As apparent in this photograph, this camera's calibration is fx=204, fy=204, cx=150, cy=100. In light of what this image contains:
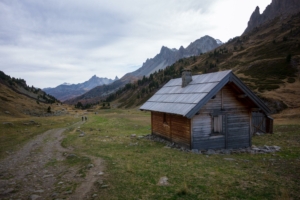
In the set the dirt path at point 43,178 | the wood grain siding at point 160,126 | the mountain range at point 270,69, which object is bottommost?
the dirt path at point 43,178

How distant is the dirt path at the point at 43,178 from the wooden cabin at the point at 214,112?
757 cm

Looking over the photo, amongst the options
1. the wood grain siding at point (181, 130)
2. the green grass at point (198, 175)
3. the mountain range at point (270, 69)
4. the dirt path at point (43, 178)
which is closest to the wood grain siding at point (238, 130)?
the green grass at point (198, 175)

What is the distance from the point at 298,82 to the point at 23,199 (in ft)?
266

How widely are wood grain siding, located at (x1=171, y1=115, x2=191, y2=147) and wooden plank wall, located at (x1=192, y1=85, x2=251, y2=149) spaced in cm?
47

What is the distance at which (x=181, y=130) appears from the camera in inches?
704

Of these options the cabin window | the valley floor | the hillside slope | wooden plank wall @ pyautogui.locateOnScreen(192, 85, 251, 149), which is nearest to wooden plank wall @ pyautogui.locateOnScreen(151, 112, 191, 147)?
wooden plank wall @ pyautogui.locateOnScreen(192, 85, 251, 149)

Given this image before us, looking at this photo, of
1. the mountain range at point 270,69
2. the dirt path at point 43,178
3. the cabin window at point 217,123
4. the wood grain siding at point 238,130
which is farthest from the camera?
the mountain range at point 270,69

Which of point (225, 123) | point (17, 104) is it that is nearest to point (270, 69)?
point (225, 123)

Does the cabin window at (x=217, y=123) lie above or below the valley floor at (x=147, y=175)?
above

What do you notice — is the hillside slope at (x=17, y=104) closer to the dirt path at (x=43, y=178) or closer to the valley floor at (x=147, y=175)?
the dirt path at (x=43, y=178)

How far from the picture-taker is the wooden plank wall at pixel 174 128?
1716cm

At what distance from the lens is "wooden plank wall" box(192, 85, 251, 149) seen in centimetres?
1684

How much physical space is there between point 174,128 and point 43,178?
11.5 meters

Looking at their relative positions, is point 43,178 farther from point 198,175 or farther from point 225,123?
point 225,123
